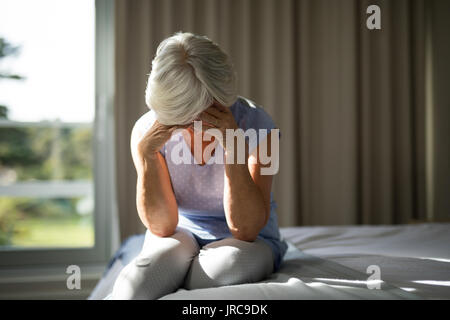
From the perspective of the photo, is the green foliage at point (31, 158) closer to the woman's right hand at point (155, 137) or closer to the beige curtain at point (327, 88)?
the beige curtain at point (327, 88)

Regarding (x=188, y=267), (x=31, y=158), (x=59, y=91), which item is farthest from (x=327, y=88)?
(x=31, y=158)

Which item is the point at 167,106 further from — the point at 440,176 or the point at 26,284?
the point at 440,176

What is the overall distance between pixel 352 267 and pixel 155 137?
64 centimetres

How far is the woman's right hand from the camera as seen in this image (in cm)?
101

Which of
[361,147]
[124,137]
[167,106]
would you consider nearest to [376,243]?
[167,106]

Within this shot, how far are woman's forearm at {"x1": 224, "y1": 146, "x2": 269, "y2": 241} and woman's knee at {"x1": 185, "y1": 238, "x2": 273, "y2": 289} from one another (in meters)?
0.03

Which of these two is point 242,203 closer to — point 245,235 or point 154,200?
point 245,235

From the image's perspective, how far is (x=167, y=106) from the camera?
940mm

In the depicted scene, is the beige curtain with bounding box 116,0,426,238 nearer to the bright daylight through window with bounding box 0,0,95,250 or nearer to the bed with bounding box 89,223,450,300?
the bright daylight through window with bounding box 0,0,95,250

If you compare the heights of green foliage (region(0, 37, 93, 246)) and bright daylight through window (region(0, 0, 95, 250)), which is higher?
bright daylight through window (region(0, 0, 95, 250))

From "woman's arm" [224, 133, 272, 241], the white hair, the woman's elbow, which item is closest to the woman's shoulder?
the white hair

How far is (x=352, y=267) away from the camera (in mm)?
1113
